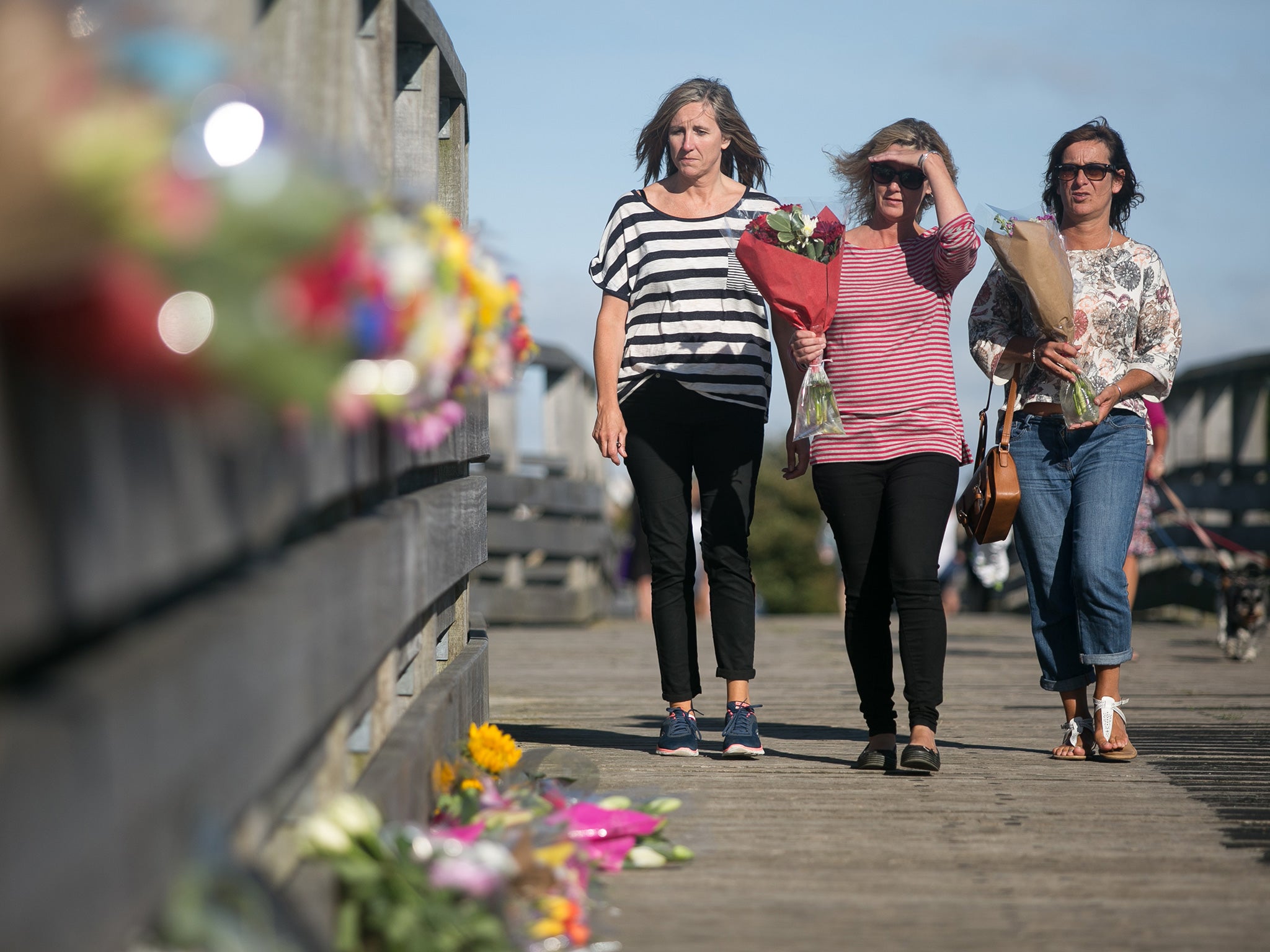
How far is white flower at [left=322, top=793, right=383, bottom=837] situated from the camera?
76.8 inches

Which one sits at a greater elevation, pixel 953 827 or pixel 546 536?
pixel 953 827

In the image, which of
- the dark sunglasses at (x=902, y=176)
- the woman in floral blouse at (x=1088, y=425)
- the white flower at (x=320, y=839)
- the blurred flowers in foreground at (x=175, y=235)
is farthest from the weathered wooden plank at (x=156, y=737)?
the woman in floral blouse at (x=1088, y=425)

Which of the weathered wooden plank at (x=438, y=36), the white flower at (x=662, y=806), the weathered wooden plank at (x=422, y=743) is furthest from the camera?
the weathered wooden plank at (x=438, y=36)

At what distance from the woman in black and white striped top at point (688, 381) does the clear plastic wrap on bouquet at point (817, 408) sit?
178mm

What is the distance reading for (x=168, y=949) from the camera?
4.47 ft

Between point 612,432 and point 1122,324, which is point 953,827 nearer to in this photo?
point 612,432

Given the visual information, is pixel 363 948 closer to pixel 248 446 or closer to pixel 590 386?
pixel 248 446

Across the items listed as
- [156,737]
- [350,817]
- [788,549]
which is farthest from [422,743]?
[788,549]

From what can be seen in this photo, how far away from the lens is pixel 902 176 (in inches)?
160

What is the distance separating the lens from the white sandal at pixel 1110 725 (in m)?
4.23

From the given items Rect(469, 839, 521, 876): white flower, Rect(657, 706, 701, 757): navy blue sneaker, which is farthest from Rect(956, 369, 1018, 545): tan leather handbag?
Rect(469, 839, 521, 876): white flower

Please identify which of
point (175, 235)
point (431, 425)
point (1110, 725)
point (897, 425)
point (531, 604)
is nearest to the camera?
point (175, 235)

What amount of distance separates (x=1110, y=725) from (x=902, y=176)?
171 cm

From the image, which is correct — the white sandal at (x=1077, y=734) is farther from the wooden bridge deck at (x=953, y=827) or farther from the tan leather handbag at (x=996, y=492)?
the tan leather handbag at (x=996, y=492)
